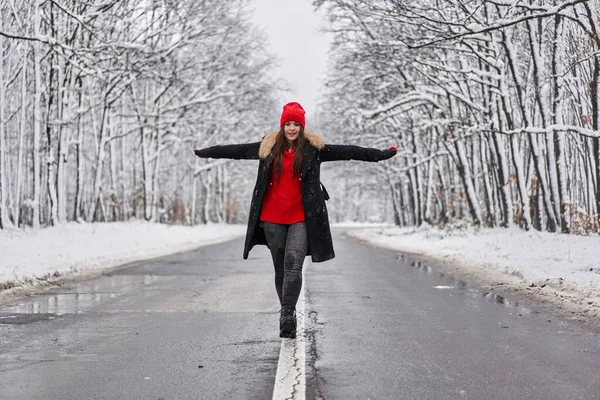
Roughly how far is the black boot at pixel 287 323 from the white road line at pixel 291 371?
5 centimetres

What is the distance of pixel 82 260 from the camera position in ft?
47.0

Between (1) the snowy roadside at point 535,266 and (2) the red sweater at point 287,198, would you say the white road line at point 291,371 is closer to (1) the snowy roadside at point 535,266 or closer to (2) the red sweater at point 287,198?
(2) the red sweater at point 287,198

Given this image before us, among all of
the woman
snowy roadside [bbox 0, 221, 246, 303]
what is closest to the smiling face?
the woman

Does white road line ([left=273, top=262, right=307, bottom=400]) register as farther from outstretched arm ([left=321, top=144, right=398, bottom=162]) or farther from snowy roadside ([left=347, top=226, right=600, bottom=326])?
snowy roadside ([left=347, top=226, right=600, bottom=326])

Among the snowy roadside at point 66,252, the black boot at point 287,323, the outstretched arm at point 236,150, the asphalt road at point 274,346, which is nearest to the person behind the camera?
the asphalt road at point 274,346

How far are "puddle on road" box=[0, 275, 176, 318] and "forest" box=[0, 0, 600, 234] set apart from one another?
15.2 ft

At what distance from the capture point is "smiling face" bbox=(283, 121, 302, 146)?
231 inches

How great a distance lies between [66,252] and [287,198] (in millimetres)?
10488

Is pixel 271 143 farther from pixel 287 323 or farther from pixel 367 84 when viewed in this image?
pixel 367 84

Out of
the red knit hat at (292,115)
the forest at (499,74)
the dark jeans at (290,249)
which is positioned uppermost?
the forest at (499,74)

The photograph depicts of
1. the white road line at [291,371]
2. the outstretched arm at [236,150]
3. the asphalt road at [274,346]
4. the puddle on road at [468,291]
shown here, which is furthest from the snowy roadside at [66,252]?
the puddle on road at [468,291]

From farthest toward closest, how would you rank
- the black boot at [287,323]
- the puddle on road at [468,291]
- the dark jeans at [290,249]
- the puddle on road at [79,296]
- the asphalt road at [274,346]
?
the puddle on road at [468,291]
the puddle on road at [79,296]
the dark jeans at [290,249]
the black boot at [287,323]
the asphalt road at [274,346]

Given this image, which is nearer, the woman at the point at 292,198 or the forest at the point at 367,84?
the woman at the point at 292,198

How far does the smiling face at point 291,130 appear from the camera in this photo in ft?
19.2
